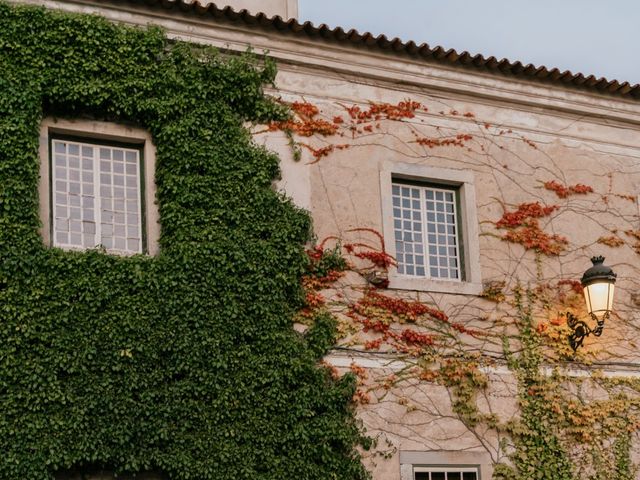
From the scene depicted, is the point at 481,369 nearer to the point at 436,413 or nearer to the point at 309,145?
the point at 436,413

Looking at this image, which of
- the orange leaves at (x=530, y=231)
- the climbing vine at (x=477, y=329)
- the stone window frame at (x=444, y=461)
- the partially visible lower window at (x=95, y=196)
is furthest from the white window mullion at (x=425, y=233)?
the partially visible lower window at (x=95, y=196)

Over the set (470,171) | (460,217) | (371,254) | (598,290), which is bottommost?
(598,290)

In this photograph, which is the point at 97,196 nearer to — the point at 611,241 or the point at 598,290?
the point at 598,290

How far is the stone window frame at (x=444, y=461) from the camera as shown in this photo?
14.1 meters

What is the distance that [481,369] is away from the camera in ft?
49.2

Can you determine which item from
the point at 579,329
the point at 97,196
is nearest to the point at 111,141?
the point at 97,196

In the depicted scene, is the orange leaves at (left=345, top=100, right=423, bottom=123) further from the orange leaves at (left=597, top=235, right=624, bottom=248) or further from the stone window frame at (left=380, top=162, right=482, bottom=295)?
the orange leaves at (left=597, top=235, right=624, bottom=248)

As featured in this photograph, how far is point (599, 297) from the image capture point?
1502cm

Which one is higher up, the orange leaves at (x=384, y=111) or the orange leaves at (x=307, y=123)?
the orange leaves at (x=384, y=111)

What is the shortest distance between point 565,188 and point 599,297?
2035 mm

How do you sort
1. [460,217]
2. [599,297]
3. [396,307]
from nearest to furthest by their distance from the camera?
[396,307], [599,297], [460,217]

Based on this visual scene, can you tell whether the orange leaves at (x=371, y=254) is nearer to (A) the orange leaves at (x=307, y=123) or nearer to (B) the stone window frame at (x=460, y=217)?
(B) the stone window frame at (x=460, y=217)

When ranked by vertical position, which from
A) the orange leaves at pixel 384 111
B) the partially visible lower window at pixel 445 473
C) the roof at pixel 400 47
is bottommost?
the partially visible lower window at pixel 445 473

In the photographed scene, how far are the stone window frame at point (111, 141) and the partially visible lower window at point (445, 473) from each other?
13.5ft
